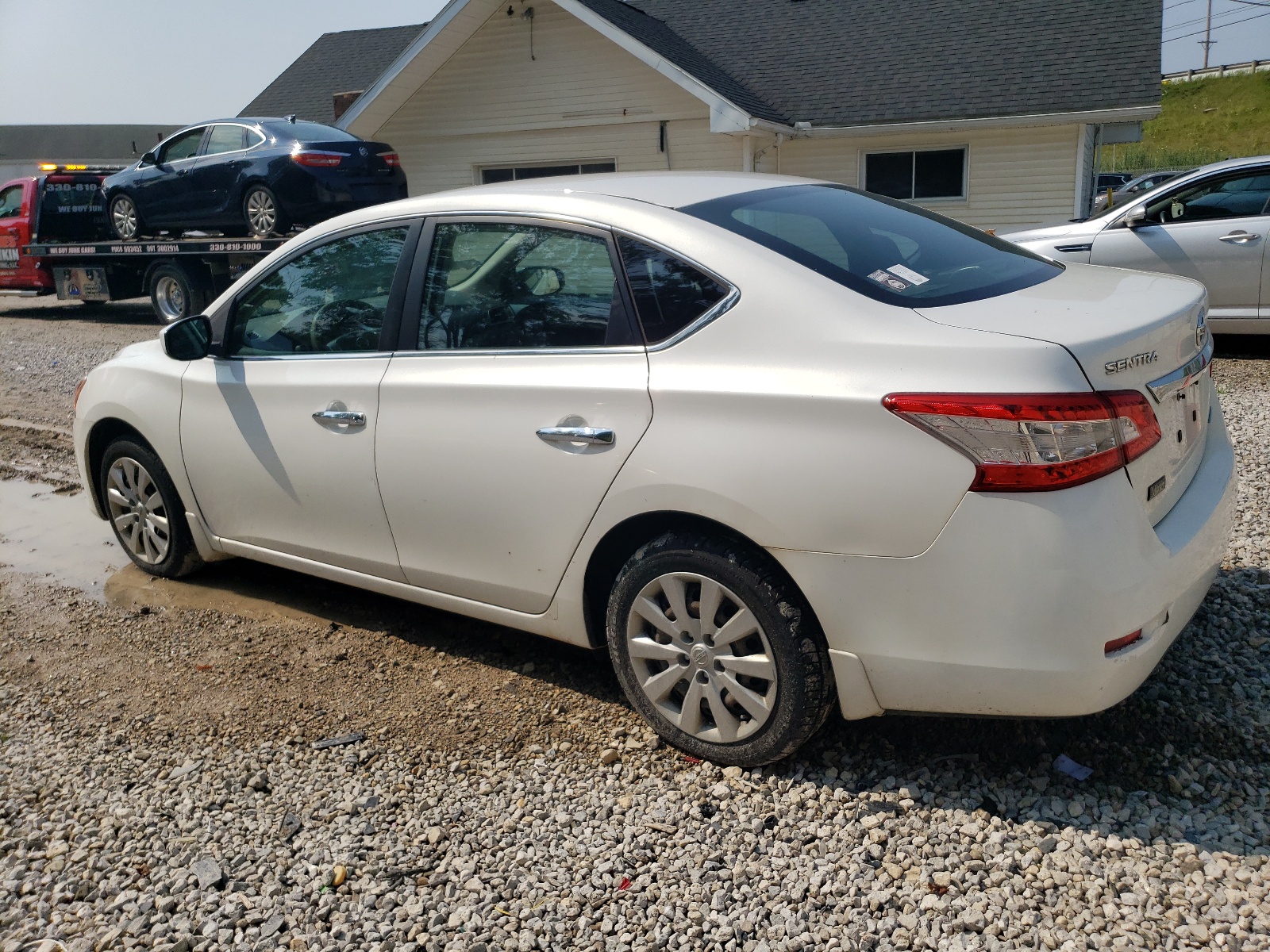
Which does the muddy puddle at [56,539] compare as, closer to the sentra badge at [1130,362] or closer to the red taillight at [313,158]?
the sentra badge at [1130,362]

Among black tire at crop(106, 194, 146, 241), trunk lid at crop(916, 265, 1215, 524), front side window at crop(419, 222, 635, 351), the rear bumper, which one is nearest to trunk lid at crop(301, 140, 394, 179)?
black tire at crop(106, 194, 146, 241)

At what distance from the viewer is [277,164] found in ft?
41.2

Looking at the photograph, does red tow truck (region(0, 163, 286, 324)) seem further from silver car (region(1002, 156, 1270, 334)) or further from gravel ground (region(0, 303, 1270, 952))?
gravel ground (region(0, 303, 1270, 952))

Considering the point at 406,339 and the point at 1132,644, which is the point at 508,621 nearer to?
A: the point at 406,339

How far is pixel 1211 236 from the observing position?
8977mm

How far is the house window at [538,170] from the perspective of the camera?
17812mm

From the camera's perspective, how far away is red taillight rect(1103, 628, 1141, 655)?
2.63 m

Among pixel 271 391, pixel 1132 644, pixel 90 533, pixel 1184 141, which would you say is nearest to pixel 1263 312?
pixel 1132 644

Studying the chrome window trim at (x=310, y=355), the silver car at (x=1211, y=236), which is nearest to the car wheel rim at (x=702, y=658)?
the chrome window trim at (x=310, y=355)

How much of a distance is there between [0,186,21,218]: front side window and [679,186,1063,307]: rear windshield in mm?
18259

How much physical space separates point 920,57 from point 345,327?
50.5 feet

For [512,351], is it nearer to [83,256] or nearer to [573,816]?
[573,816]

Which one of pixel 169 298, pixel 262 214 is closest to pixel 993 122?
pixel 262 214

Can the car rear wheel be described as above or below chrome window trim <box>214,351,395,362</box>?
above
